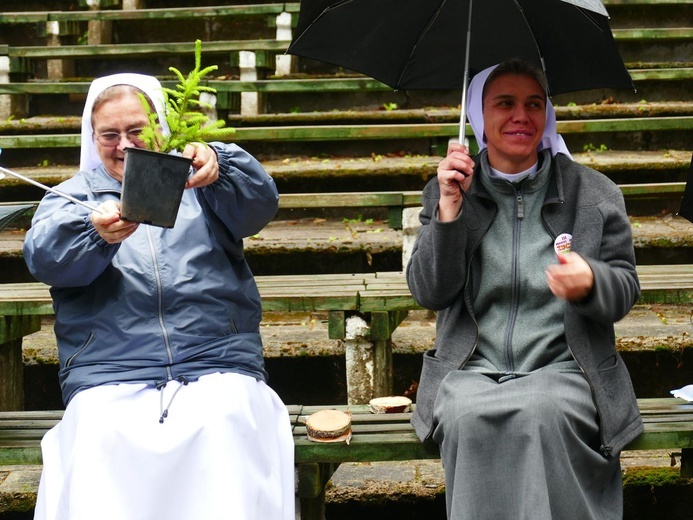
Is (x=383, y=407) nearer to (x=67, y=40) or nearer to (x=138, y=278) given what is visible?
(x=138, y=278)

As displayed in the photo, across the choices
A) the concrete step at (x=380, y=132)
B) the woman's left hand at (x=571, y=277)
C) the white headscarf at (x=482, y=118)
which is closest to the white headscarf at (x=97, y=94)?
the white headscarf at (x=482, y=118)

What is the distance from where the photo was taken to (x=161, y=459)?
99.7 inches

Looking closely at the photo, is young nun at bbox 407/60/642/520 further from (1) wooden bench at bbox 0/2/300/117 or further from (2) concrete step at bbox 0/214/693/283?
(1) wooden bench at bbox 0/2/300/117

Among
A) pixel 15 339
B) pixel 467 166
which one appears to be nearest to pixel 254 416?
pixel 467 166

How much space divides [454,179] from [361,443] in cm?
84

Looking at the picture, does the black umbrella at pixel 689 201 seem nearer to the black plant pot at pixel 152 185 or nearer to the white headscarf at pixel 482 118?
the white headscarf at pixel 482 118

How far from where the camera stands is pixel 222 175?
8.96ft

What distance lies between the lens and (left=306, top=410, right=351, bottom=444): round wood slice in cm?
285

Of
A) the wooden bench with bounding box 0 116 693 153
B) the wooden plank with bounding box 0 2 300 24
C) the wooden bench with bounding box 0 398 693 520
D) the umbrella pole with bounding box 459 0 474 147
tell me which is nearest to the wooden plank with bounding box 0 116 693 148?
the wooden bench with bounding box 0 116 693 153

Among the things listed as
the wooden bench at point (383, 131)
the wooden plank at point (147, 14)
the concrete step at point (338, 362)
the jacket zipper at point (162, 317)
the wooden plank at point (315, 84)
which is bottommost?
the concrete step at point (338, 362)

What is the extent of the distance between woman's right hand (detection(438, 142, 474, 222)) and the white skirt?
2.49 feet

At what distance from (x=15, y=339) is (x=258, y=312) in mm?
1555

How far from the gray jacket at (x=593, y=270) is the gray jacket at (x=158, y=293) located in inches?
20.7

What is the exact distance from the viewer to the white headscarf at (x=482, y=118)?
9.32 feet
